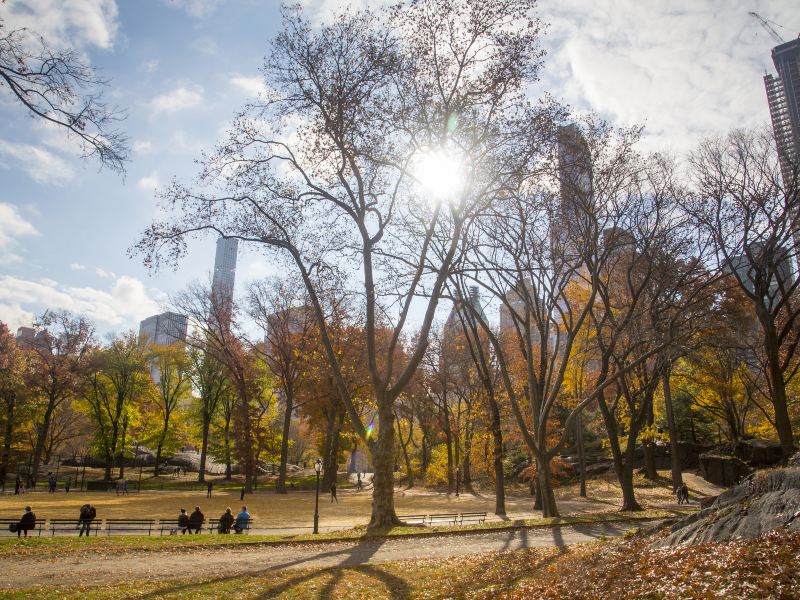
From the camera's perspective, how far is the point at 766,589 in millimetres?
5410

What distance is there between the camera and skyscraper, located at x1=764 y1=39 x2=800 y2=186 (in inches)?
750

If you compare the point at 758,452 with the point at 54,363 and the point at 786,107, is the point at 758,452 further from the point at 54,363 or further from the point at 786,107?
the point at 54,363

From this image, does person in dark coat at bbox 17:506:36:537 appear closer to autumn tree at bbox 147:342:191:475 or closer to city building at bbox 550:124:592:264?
city building at bbox 550:124:592:264

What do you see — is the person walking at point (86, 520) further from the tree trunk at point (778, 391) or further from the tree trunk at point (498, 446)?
the tree trunk at point (778, 391)

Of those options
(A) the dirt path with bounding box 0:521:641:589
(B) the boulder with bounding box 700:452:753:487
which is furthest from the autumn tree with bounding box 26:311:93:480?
(B) the boulder with bounding box 700:452:753:487

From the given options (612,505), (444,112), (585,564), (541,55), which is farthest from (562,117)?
(612,505)

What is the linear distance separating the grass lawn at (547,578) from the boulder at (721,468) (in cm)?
2322

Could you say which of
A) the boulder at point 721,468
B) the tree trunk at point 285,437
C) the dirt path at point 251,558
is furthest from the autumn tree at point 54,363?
the boulder at point 721,468

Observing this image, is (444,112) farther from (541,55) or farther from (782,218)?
(782,218)

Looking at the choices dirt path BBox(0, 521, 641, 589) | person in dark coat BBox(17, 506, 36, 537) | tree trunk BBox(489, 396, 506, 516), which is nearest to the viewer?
dirt path BBox(0, 521, 641, 589)

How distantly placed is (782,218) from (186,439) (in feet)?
201

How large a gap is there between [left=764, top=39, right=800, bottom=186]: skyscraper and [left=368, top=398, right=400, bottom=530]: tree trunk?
16371 mm

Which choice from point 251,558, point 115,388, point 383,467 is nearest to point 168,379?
point 115,388

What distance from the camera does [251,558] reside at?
1269 cm
